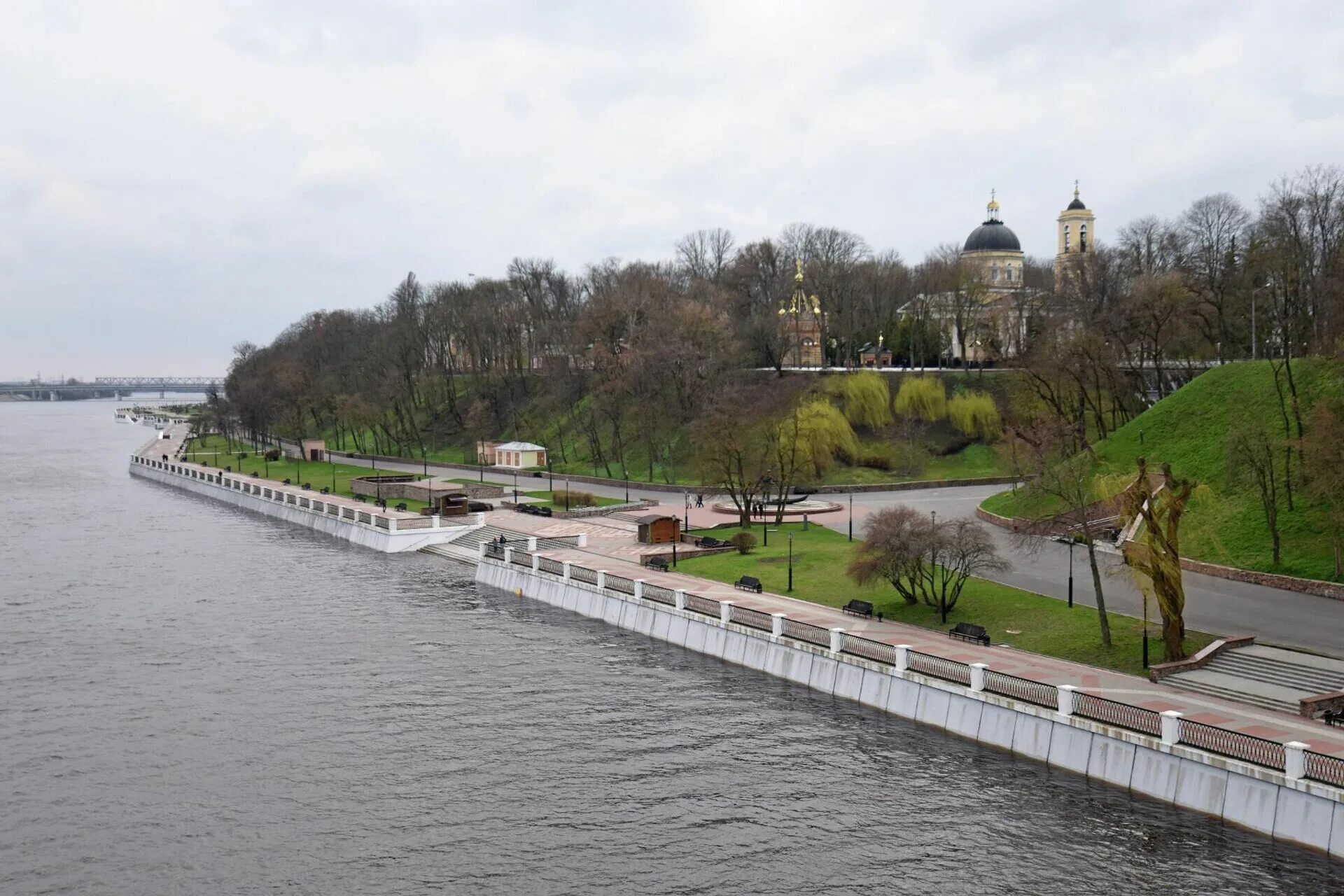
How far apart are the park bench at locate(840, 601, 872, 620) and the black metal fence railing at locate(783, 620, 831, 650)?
239cm

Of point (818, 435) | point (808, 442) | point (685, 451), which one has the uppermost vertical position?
point (818, 435)

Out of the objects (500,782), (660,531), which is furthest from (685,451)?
(500,782)

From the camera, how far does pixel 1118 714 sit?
26.9m

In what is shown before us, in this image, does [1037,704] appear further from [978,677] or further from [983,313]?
[983,313]

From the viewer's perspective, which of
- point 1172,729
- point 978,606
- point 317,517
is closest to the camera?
point 1172,729

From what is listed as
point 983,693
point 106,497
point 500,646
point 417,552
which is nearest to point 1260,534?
point 983,693

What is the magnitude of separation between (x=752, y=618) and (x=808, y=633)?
8.91 feet

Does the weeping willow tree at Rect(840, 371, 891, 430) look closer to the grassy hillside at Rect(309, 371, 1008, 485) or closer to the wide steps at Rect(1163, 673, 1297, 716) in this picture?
the grassy hillside at Rect(309, 371, 1008, 485)

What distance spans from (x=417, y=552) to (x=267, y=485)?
34.0 metres

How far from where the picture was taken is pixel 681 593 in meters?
41.1

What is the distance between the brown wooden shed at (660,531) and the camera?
54688 mm

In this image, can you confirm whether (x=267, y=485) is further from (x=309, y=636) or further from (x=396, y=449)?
(x=309, y=636)

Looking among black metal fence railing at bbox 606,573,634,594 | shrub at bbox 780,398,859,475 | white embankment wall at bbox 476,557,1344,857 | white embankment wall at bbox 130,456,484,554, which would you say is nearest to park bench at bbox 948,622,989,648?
white embankment wall at bbox 476,557,1344,857

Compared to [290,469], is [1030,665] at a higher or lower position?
lower
